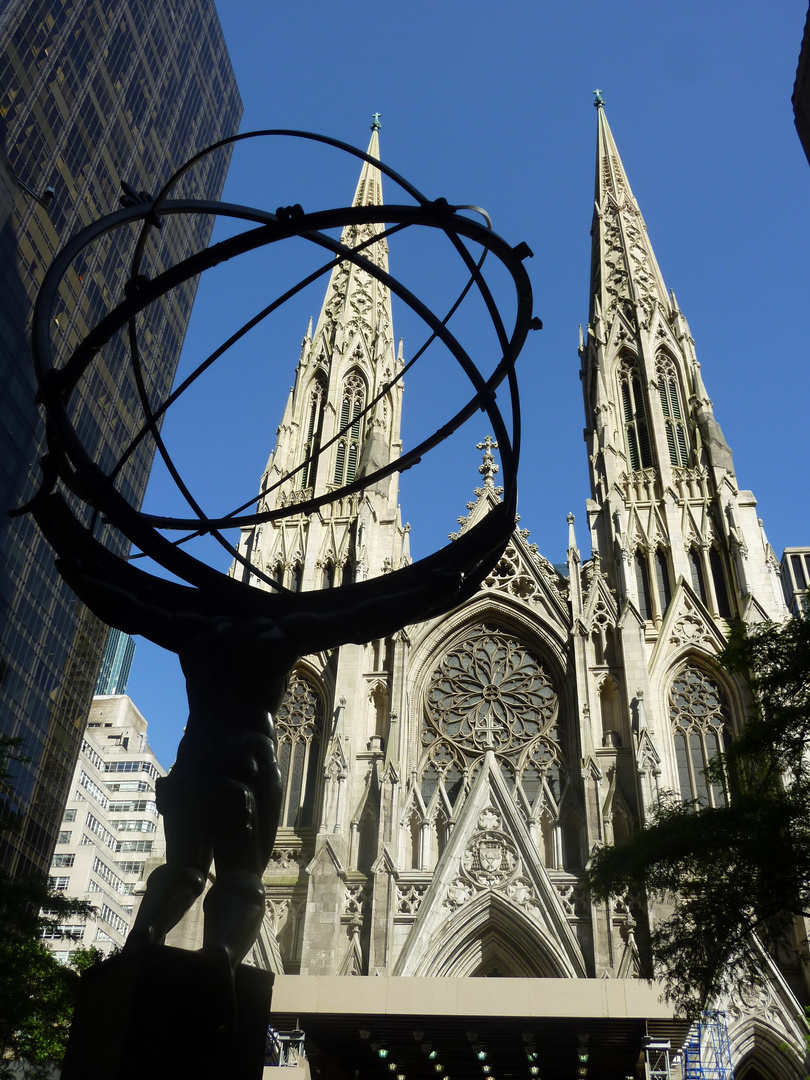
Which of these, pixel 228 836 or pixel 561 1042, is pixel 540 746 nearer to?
pixel 561 1042

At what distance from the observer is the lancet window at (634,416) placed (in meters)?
32.5

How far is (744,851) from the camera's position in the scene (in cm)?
1342

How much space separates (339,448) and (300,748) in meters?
12.1

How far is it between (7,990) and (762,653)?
1257 centimetres

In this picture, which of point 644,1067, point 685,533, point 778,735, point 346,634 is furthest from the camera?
point 685,533

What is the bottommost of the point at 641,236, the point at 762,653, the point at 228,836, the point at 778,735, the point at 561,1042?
the point at 228,836

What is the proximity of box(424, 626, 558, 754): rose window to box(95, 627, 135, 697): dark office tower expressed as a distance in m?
109

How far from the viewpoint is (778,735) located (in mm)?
13766

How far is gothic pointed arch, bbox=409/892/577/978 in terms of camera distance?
21609mm

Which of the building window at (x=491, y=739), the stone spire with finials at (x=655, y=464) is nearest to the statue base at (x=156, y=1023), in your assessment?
the building window at (x=491, y=739)

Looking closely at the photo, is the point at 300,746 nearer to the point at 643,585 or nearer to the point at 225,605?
the point at 643,585

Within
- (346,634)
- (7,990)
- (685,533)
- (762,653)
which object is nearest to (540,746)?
(685,533)

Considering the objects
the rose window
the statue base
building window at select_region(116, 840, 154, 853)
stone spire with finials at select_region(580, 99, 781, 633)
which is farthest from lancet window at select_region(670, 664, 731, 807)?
building window at select_region(116, 840, 154, 853)

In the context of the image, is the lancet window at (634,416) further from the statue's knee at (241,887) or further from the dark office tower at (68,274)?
the statue's knee at (241,887)
